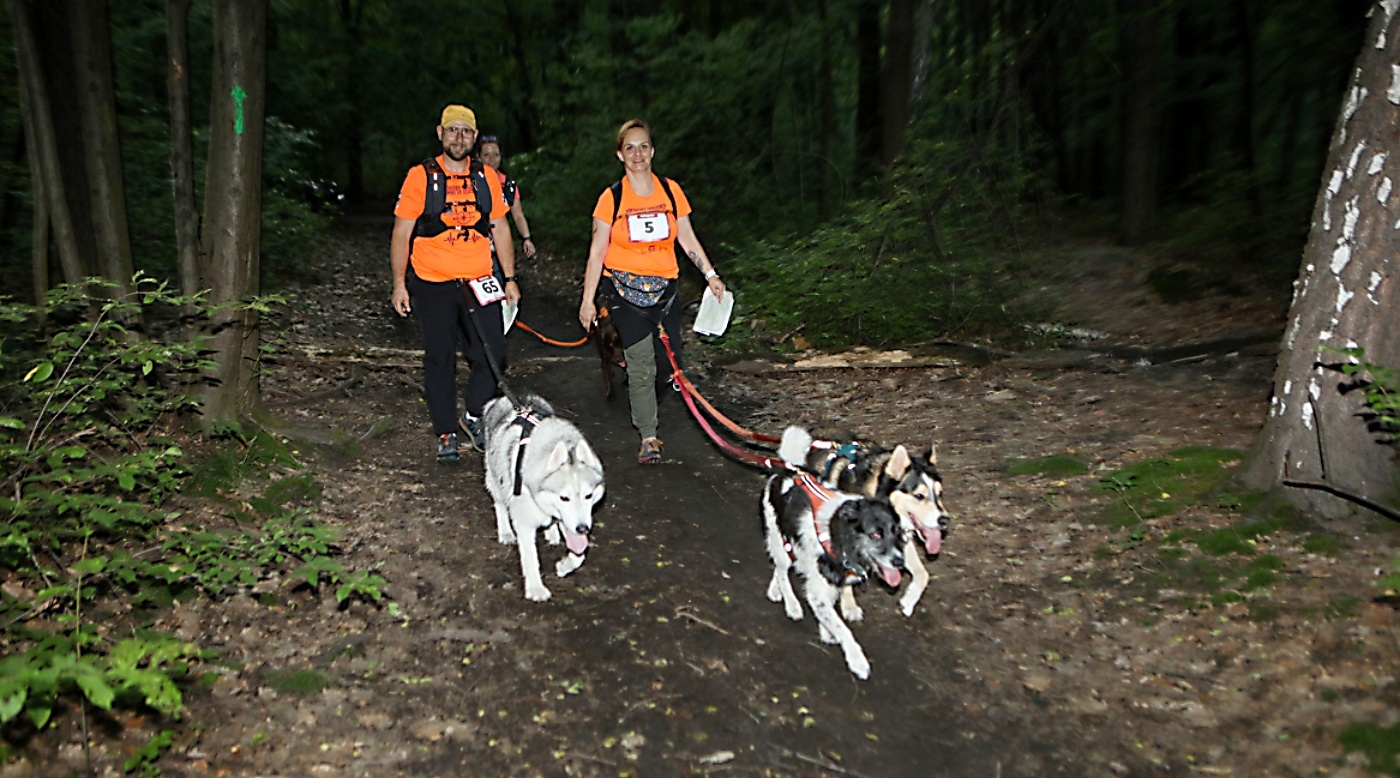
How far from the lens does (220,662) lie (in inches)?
153

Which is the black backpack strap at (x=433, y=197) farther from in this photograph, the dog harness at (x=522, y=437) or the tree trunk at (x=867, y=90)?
the tree trunk at (x=867, y=90)

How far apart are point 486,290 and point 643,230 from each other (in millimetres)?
1249

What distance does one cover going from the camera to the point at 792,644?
15.0ft

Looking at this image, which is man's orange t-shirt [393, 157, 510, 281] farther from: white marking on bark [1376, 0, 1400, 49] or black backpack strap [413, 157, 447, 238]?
white marking on bark [1376, 0, 1400, 49]

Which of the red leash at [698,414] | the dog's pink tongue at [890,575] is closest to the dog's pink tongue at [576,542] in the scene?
the red leash at [698,414]

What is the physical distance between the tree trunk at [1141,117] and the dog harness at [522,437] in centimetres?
1436

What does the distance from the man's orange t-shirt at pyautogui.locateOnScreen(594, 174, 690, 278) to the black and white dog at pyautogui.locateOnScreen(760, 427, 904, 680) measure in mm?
2328

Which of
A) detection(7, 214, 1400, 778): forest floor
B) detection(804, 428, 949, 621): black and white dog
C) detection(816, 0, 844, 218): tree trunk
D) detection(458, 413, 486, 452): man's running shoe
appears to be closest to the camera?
detection(7, 214, 1400, 778): forest floor

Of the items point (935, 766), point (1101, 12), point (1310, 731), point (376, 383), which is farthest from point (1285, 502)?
point (1101, 12)

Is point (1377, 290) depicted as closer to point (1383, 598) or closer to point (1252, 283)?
point (1383, 598)

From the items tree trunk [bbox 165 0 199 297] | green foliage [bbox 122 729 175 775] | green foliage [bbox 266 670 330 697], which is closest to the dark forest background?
tree trunk [bbox 165 0 199 297]

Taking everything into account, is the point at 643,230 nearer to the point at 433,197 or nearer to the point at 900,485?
the point at 433,197

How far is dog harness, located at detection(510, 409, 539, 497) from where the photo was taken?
15.9 ft

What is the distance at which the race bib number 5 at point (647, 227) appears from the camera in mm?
6336
